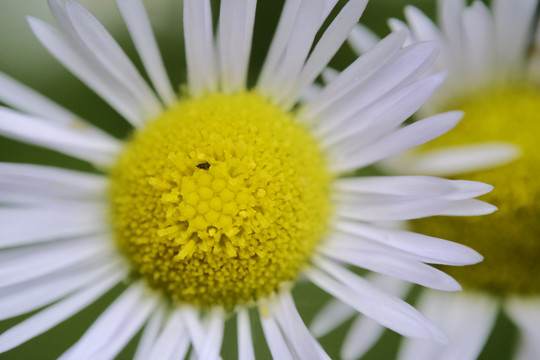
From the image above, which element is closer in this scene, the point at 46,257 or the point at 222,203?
the point at 222,203

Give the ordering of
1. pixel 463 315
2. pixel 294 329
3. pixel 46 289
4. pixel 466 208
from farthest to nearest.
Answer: pixel 463 315 < pixel 46 289 < pixel 294 329 < pixel 466 208

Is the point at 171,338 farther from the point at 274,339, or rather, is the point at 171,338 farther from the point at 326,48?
the point at 326,48

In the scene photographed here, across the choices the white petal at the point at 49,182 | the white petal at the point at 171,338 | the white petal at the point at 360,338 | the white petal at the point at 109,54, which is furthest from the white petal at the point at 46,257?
the white petal at the point at 360,338

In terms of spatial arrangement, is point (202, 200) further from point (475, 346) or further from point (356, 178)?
point (475, 346)

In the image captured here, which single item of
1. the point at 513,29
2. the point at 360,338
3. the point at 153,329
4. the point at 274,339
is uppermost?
the point at 513,29

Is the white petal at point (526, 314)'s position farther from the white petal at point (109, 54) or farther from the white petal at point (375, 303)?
the white petal at point (109, 54)

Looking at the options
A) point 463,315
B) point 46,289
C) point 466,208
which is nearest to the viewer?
point 466,208

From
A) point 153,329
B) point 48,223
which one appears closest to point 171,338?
point 153,329

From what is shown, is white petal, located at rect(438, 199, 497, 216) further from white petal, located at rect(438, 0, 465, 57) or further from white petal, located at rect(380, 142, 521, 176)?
white petal, located at rect(438, 0, 465, 57)
